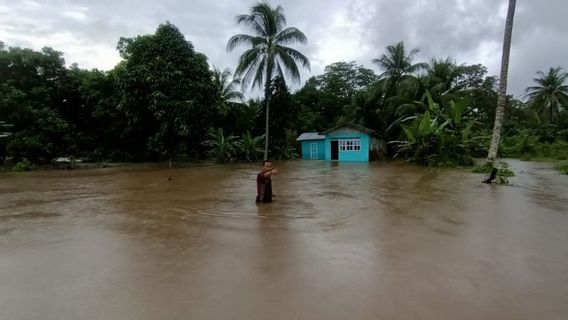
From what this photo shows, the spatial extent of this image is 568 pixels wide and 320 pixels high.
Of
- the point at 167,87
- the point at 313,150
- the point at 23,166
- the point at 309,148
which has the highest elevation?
the point at 167,87

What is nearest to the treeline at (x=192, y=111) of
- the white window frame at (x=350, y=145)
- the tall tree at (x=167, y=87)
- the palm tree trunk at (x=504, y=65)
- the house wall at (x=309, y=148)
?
the tall tree at (x=167, y=87)

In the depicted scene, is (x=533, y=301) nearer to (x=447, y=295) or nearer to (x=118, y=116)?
(x=447, y=295)

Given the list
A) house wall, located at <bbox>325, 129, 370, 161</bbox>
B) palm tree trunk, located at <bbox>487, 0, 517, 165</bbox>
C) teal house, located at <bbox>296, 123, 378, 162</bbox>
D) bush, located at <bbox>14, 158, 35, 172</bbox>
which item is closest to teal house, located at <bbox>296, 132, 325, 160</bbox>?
teal house, located at <bbox>296, 123, 378, 162</bbox>

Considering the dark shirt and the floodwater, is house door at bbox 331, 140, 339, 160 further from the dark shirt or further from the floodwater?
the dark shirt

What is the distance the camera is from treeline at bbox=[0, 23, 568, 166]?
69.4ft

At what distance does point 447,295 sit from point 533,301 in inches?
30.4

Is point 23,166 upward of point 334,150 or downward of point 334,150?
downward

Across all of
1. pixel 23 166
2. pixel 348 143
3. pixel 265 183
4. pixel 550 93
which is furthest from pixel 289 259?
pixel 550 93

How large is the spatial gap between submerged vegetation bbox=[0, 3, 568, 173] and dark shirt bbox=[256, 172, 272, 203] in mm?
12428

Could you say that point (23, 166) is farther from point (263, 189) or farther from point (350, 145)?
point (350, 145)

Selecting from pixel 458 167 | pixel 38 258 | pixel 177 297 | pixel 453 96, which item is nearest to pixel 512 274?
pixel 177 297

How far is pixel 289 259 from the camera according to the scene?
475 cm

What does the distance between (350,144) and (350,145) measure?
3.1 inches

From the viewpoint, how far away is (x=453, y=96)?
2792 centimetres
